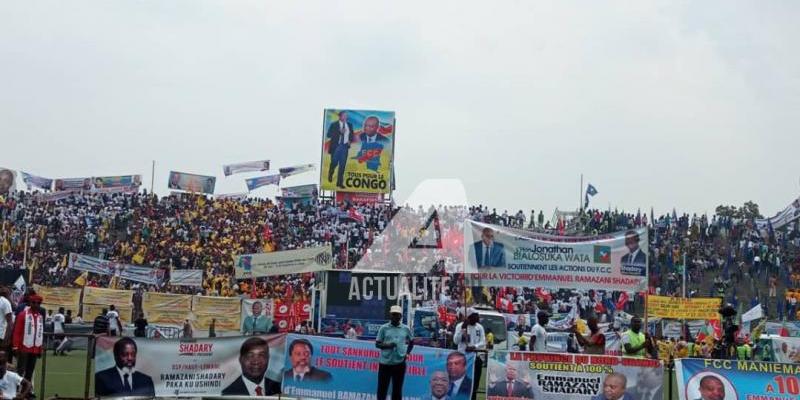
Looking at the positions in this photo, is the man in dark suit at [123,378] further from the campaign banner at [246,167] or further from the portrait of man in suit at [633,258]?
the campaign banner at [246,167]

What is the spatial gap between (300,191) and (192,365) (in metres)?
53.6

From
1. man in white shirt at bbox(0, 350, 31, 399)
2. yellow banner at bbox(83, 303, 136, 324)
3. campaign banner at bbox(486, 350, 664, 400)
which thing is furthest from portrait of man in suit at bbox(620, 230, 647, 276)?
yellow banner at bbox(83, 303, 136, 324)

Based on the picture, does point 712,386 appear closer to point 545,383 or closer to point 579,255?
point 545,383

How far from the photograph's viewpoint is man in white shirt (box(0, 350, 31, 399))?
13141 mm

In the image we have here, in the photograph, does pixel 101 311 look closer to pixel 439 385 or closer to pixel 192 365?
pixel 192 365

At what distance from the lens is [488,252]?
1942 centimetres

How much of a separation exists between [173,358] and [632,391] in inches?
265

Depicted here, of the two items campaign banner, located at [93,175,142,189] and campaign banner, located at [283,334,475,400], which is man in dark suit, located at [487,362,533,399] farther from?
campaign banner, located at [93,175,142,189]

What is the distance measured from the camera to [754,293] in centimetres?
4409

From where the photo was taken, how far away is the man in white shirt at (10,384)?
13.1 metres

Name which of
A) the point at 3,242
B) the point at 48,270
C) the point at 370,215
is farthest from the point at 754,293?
the point at 3,242

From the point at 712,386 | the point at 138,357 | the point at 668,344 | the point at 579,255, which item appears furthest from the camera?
the point at 668,344

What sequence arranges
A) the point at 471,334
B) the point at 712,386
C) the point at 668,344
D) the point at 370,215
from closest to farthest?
the point at 712,386
the point at 471,334
the point at 668,344
the point at 370,215

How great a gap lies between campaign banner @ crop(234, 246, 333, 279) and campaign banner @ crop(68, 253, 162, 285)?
6010mm
